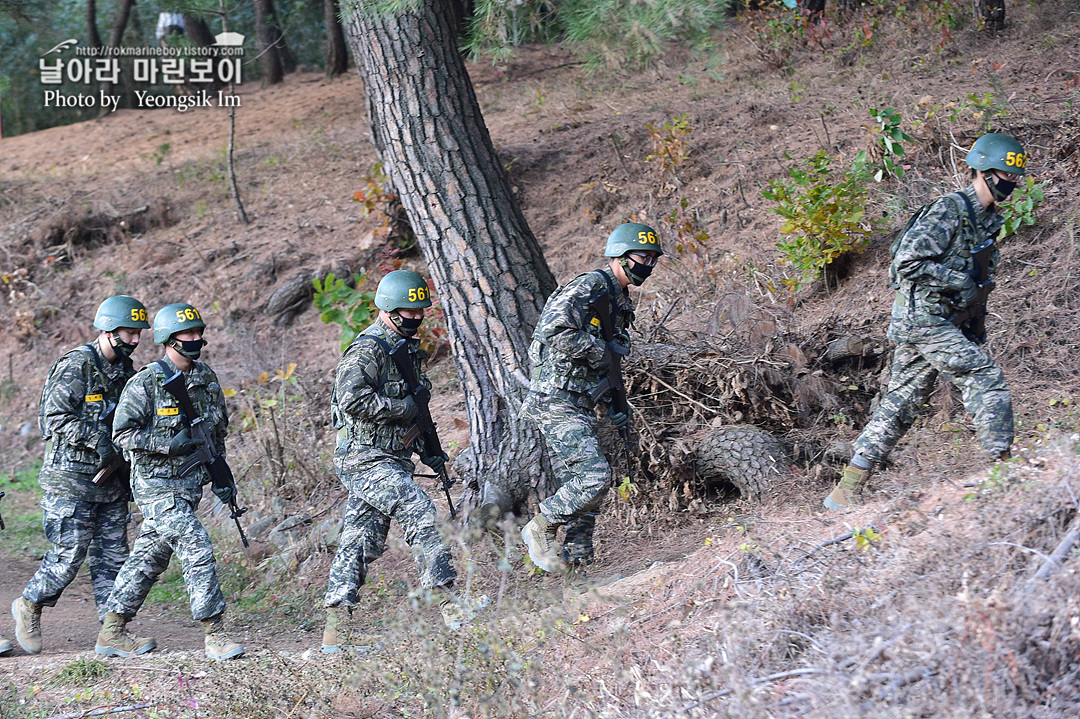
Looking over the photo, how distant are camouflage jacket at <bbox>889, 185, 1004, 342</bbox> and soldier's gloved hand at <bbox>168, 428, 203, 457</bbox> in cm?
420

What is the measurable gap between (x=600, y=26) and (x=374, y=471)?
299 cm

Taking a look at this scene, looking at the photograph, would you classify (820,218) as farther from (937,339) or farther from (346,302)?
(346,302)

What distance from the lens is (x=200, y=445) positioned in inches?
215

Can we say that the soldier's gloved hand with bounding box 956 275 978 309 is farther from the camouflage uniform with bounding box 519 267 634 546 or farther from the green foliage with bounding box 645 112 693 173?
the green foliage with bounding box 645 112 693 173

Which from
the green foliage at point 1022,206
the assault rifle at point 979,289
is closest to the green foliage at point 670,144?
the green foliage at point 1022,206

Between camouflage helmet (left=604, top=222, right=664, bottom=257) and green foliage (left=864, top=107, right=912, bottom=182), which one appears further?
green foliage (left=864, top=107, right=912, bottom=182)

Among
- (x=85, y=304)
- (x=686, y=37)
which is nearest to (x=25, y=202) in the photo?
(x=85, y=304)

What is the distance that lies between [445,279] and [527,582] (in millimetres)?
2262

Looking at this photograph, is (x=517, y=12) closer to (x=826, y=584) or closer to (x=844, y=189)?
(x=844, y=189)

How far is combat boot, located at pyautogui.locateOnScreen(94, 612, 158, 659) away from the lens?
5.34m

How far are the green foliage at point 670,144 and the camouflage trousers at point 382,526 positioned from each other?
5836mm

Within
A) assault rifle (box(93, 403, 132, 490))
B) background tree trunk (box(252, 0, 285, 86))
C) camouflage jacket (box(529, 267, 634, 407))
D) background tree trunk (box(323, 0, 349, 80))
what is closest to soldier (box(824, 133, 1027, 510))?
camouflage jacket (box(529, 267, 634, 407))

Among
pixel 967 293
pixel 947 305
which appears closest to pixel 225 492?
pixel 947 305

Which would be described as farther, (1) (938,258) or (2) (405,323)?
(2) (405,323)
